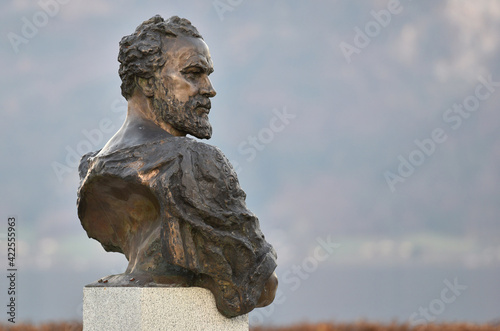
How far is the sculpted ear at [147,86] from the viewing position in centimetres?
553

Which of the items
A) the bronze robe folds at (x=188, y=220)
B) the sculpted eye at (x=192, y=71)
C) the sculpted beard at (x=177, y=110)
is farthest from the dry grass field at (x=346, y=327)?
the sculpted eye at (x=192, y=71)

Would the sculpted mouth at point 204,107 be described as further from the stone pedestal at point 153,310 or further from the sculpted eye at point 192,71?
the stone pedestal at point 153,310

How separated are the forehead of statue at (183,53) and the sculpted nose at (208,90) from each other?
143 millimetres

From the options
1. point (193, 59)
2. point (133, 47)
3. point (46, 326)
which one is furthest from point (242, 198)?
point (46, 326)

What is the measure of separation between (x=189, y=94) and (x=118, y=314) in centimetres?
183

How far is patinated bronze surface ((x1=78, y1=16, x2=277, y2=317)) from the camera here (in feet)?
16.3

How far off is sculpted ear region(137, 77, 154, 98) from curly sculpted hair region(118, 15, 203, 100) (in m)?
0.04

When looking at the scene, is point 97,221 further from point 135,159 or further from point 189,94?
point 189,94

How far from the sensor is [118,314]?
516 centimetres

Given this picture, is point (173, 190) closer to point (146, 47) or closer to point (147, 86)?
point (147, 86)

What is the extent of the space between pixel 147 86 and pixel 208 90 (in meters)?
0.50

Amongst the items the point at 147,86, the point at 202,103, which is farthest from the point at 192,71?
the point at 147,86

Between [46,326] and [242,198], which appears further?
[46,326]

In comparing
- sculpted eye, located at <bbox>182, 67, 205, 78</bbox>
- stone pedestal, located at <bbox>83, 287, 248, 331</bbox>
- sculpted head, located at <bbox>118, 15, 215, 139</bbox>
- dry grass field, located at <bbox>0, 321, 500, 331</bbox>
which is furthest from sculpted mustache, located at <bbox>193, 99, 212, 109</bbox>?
dry grass field, located at <bbox>0, 321, 500, 331</bbox>
